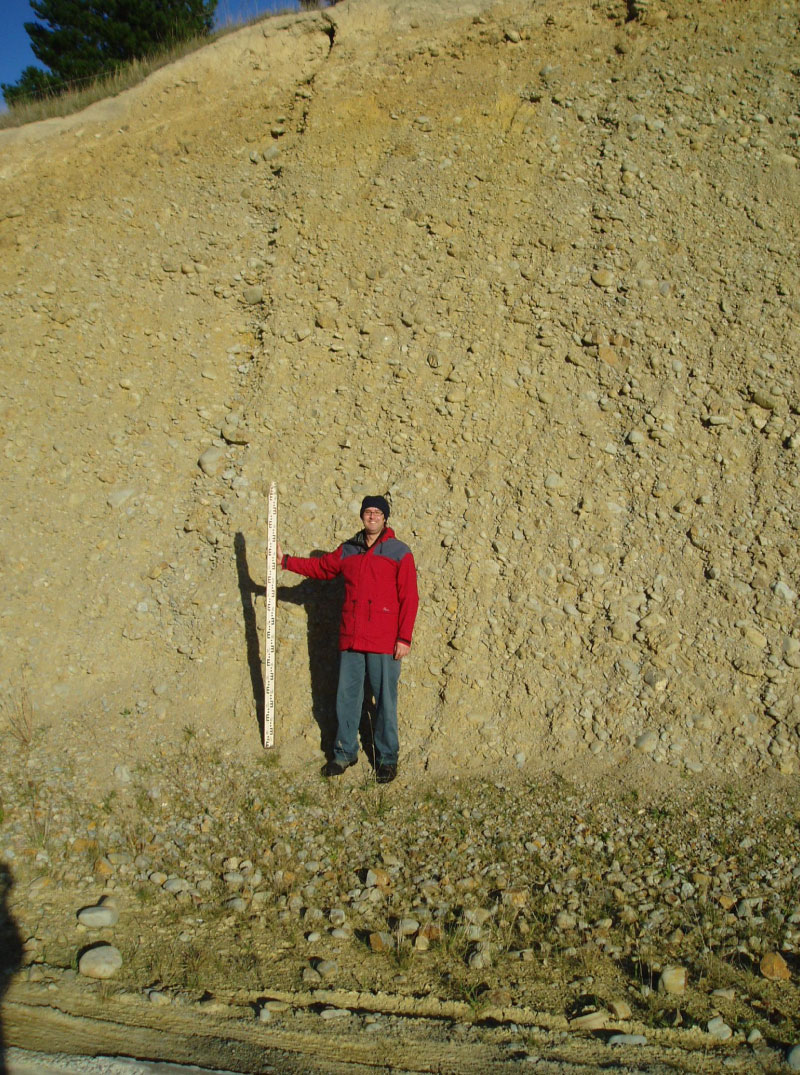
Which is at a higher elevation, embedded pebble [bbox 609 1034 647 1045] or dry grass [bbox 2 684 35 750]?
dry grass [bbox 2 684 35 750]

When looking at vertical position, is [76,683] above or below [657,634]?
below

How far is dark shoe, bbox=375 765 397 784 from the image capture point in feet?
17.3

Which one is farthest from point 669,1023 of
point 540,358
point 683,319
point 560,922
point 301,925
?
point 683,319

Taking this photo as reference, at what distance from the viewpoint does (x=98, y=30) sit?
44.7 feet

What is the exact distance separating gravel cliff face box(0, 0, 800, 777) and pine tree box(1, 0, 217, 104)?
18.0 feet

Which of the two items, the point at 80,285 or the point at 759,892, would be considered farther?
the point at 80,285

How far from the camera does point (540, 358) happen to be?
6.74 metres

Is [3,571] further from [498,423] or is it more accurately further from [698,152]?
[698,152]

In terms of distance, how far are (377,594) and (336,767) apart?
125 cm

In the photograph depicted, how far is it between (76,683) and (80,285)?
4.31 m

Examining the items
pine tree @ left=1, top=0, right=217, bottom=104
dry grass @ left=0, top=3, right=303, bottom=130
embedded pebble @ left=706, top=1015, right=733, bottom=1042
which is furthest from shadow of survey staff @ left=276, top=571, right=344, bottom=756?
pine tree @ left=1, top=0, right=217, bottom=104

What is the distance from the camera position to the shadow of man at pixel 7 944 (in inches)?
144

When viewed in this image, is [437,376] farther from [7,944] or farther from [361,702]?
[7,944]

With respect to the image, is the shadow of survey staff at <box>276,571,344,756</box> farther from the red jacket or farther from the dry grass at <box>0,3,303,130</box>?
the dry grass at <box>0,3,303,130</box>
